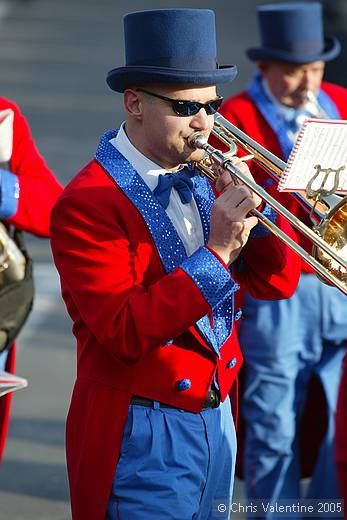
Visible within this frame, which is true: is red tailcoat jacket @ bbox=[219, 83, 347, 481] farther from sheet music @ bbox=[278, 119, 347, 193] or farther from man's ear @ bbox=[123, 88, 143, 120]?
man's ear @ bbox=[123, 88, 143, 120]

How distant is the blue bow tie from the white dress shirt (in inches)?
1.1

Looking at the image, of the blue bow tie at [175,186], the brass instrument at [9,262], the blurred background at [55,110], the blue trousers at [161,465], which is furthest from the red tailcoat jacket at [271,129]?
the blue trousers at [161,465]

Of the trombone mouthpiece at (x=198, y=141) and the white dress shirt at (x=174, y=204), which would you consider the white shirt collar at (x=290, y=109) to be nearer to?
the white dress shirt at (x=174, y=204)

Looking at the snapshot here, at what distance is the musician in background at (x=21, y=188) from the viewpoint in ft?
16.9

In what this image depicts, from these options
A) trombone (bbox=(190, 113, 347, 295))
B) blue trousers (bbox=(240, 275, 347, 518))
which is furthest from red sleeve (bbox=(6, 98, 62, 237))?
trombone (bbox=(190, 113, 347, 295))

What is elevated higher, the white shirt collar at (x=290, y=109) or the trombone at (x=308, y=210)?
the trombone at (x=308, y=210)

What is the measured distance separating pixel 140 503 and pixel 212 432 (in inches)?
12.0

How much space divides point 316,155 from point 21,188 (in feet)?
5.71

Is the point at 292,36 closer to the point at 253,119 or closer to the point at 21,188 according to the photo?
the point at 253,119

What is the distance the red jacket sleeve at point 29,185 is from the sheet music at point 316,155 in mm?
1652

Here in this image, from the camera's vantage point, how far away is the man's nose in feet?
12.4

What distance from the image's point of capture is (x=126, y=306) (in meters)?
3.70

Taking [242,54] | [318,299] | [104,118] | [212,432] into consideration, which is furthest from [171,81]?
[242,54]

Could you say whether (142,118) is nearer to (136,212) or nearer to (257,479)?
(136,212)
